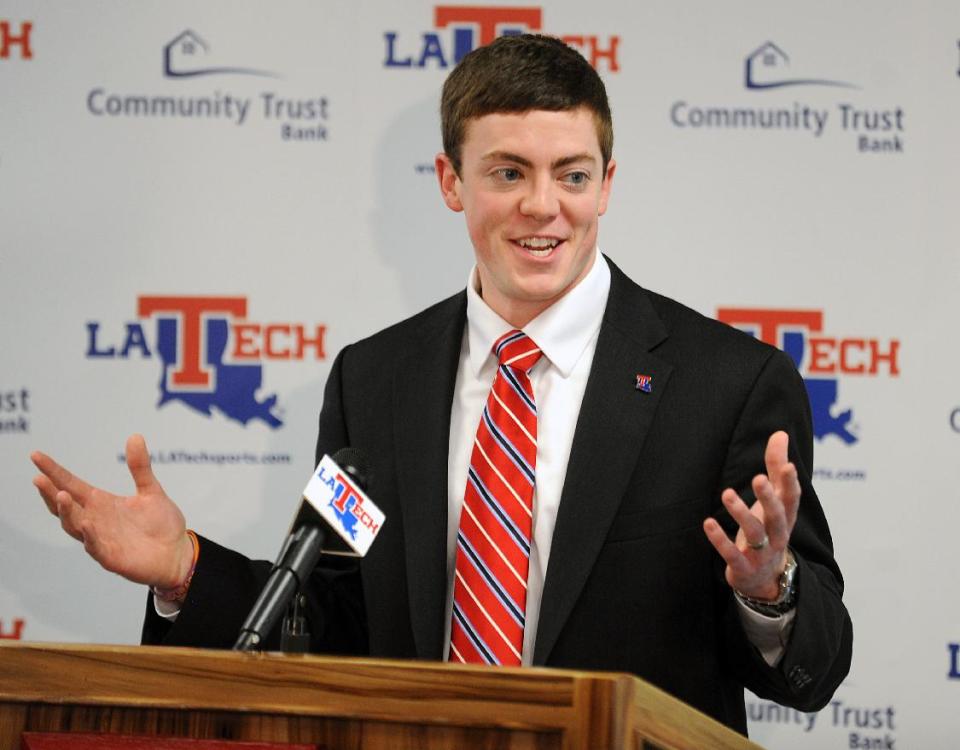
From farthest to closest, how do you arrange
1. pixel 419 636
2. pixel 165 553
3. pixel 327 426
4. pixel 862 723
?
pixel 862 723 → pixel 327 426 → pixel 419 636 → pixel 165 553

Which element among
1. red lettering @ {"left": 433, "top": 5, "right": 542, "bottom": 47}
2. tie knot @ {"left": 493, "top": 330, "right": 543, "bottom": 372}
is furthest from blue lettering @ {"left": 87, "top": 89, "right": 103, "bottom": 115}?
tie knot @ {"left": 493, "top": 330, "right": 543, "bottom": 372}

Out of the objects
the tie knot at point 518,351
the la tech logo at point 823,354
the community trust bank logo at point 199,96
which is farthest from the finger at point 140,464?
the la tech logo at point 823,354

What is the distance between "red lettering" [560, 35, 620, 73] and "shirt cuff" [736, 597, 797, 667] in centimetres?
192

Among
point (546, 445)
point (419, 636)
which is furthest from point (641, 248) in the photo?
point (419, 636)

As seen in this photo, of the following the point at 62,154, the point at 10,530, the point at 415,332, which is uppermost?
the point at 62,154

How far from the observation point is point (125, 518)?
192 centimetres

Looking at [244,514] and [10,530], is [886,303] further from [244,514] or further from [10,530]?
[10,530]

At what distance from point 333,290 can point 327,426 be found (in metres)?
1.08

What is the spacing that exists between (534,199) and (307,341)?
1398mm

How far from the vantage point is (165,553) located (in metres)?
1.98

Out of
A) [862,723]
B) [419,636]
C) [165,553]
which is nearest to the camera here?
[165,553]

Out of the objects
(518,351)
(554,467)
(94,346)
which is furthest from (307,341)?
(554,467)

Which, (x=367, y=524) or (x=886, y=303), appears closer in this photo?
(x=367, y=524)

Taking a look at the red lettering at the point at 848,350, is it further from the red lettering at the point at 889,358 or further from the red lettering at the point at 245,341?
the red lettering at the point at 245,341
